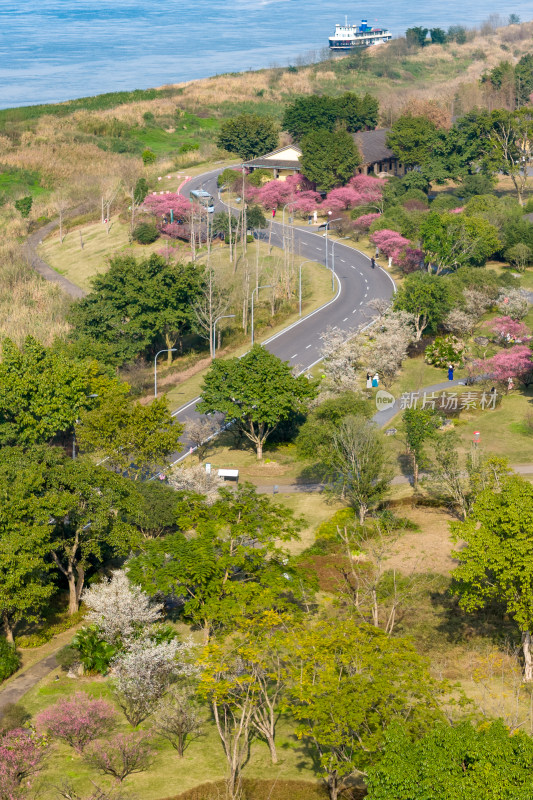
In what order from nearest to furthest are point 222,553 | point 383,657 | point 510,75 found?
1. point 383,657
2. point 222,553
3. point 510,75

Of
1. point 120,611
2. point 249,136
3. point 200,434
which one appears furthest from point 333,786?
point 249,136

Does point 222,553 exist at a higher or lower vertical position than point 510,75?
lower

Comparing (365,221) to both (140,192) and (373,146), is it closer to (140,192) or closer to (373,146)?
(373,146)

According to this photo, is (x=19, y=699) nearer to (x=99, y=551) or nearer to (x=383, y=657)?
(x=99, y=551)

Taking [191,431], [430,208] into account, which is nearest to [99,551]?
[191,431]

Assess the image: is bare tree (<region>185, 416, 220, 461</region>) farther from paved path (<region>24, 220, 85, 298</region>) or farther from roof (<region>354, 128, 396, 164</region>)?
roof (<region>354, 128, 396, 164</region>)

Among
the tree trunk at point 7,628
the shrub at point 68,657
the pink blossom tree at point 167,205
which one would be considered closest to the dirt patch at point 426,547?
the shrub at point 68,657

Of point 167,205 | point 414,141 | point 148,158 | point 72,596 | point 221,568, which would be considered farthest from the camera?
point 148,158
